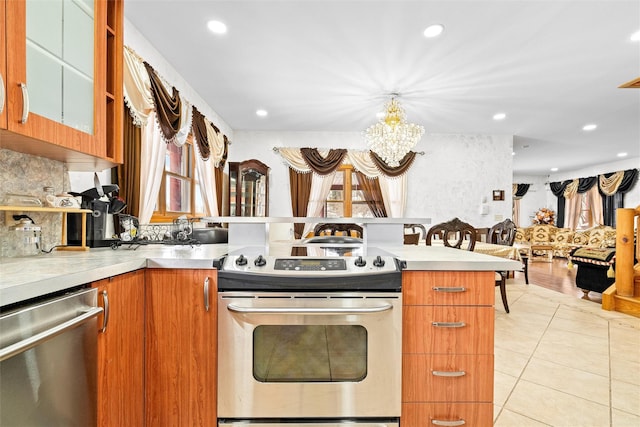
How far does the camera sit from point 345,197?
5512 millimetres

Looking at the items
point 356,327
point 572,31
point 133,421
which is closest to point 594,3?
point 572,31

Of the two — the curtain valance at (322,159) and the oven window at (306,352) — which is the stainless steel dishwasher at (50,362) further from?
the curtain valance at (322,159)

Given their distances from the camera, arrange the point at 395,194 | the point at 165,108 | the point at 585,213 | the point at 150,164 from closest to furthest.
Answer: the point at 150,164, the point at 165,108, the point at 395,194, the point at 585,213

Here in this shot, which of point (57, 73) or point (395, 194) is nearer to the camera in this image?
point (57, 73)

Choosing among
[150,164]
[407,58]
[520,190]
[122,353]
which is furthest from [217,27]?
[520,190]

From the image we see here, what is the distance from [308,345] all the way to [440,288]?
607mm

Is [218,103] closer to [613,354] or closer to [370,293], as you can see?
[370,293]

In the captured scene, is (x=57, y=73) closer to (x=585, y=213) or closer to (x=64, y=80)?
(x=64, y=80)

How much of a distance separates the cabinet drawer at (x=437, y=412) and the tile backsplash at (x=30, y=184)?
70.9 inches

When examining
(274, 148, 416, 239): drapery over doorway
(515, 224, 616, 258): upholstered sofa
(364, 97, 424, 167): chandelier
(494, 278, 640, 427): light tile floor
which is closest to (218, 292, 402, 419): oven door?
(494, 278, 640, 427): light tile floor

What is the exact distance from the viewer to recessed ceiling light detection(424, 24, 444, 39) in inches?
93.9

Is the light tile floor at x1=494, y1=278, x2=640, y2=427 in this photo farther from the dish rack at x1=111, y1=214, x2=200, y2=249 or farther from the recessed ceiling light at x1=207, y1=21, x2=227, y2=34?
the recessed ceiling light at x1=207, y1=21, x2=227, y2=34

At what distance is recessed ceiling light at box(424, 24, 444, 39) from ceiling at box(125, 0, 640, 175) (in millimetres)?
50

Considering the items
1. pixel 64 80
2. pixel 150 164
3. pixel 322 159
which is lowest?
pixel 150 164
